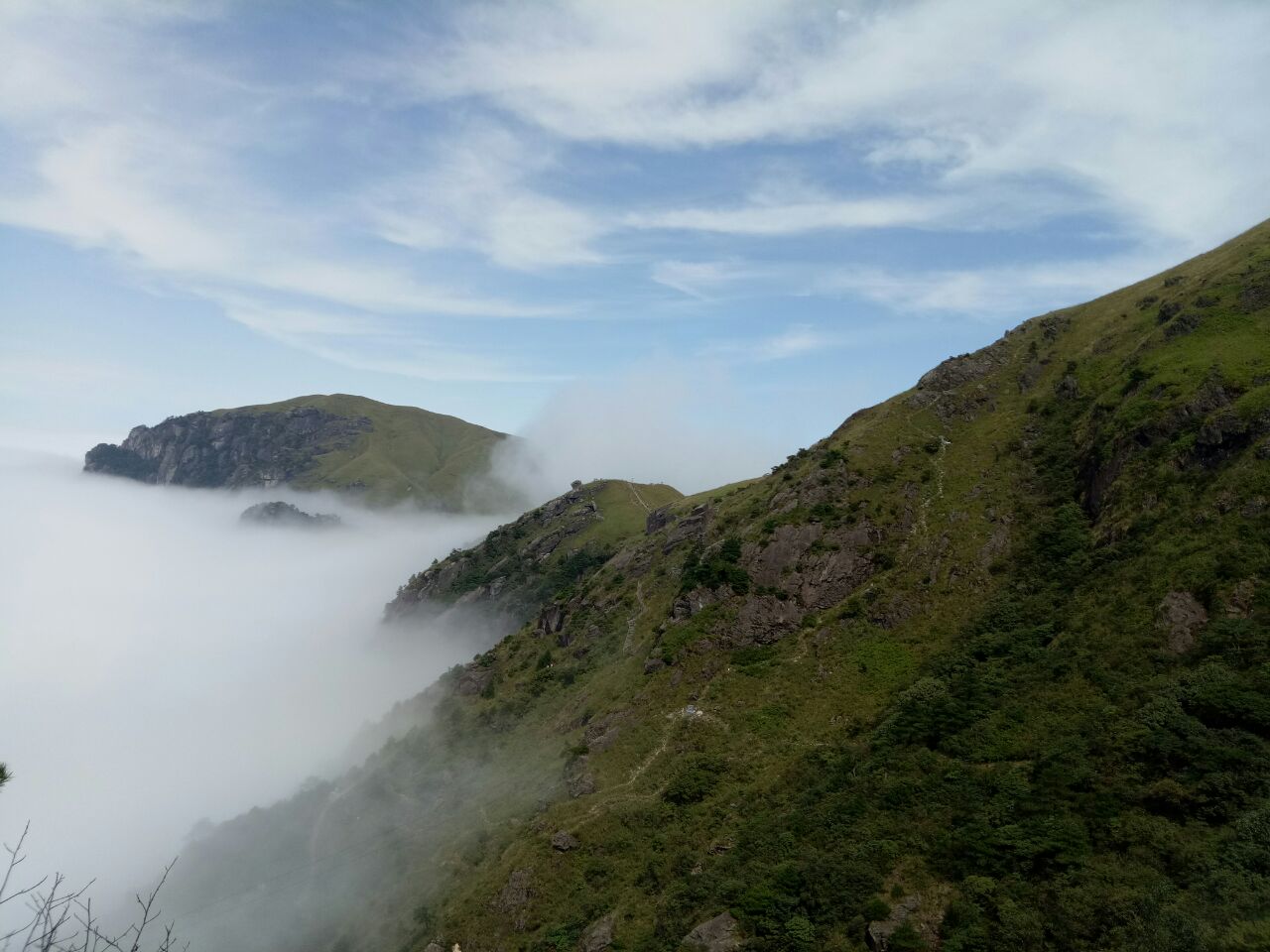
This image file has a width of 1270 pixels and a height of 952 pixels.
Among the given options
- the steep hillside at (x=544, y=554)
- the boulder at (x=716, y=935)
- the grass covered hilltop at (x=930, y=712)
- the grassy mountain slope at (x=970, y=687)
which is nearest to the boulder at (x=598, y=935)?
the grass covered hilltop at (x=930, y=712)

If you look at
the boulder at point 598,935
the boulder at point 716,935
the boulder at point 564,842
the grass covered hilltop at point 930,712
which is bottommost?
the boulder at point 598,935

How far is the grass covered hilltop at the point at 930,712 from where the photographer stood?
33781 mm

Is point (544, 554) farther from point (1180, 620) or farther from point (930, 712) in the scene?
point (1180, 620)

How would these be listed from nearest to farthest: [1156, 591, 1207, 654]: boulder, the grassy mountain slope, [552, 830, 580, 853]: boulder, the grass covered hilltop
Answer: the grassy mountain slope
the grass covered hilltop
[1156, 591, 1207, 654]: boulder
[552, 830, 580, 853]: boulder

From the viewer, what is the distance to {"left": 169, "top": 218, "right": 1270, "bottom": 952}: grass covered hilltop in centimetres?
3378

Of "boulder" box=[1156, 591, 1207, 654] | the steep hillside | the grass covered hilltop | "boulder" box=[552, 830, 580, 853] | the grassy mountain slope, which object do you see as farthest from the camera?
the steep hillside

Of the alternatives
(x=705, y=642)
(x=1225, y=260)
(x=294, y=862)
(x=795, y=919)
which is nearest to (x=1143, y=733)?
(x=795, y=919)

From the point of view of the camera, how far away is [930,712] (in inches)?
1921

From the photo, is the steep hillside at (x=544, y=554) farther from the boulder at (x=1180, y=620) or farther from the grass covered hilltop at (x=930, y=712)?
the boulder at (x=1180, y=620)

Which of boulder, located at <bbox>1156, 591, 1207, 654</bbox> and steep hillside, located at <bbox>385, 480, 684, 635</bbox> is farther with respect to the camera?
steep hillside, located at <bbox>385, 480, 684, 635</bbox>

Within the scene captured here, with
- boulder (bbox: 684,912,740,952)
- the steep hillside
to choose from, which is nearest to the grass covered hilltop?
boulder (bbox: 684,912,740,952)

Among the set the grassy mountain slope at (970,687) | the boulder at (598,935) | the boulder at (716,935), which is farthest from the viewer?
the boulder at (598,935)

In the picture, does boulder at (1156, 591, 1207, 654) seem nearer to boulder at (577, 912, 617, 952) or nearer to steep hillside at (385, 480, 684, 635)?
boulder at (577, 912, 617, 952)

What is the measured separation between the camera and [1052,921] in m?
30.5
